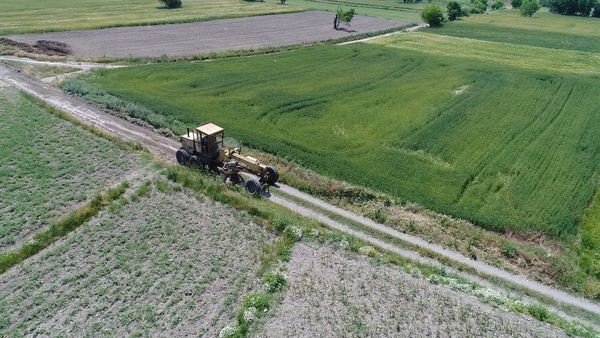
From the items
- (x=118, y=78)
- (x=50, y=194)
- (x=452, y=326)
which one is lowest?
(x=452, y=326)

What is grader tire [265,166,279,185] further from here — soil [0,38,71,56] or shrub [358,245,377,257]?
soil [0,38,71,56]

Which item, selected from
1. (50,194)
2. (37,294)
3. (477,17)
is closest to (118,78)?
(50,194)

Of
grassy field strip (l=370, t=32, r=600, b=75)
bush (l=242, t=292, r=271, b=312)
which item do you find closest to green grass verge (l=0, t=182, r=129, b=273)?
bush (l=242, t=292, r=271, b=312)

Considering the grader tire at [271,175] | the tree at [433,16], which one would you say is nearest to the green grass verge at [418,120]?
the grader tire at [271,175]

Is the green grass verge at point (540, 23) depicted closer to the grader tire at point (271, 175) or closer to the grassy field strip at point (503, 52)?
the grassy field strip at point (503, 52)

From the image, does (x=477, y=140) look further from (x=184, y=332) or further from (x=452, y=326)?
(x=184, y=332)
